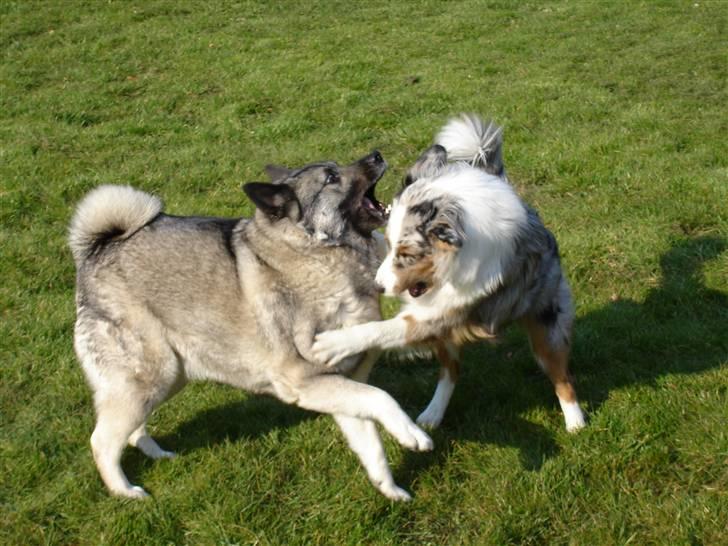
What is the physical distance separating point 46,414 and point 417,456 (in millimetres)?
2398

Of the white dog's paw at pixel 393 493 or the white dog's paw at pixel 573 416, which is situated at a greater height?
the white dog's paw at pixel 393 493

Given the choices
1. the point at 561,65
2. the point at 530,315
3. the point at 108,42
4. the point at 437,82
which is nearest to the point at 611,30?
the point at 561,65

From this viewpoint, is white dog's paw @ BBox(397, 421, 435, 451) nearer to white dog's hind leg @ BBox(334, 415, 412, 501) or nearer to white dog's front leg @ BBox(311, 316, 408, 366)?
white dog's hind leg @ BBox(334, 415, 412, 501)

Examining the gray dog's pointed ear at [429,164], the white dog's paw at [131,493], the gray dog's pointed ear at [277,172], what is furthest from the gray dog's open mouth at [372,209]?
the white dog's paw at [131,493]

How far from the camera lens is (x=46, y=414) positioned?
5.25 metres

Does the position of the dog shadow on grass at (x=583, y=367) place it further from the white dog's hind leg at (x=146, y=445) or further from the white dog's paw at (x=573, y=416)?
the white dog's hind leg at (x=146, y=445)

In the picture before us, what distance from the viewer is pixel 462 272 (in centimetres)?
446

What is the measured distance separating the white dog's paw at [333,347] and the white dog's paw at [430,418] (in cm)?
84

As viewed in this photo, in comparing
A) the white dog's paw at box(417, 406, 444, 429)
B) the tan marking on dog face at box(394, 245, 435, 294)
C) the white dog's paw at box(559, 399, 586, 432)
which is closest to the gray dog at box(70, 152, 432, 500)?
the tan marking on dog face at box(394, 245, 435, 294)

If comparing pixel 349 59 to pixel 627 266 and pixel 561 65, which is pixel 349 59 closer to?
pixel 561 65

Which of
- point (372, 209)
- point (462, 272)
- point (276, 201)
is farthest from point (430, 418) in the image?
point (276, 201)

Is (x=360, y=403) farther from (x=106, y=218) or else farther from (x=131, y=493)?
(x=106, y=218)

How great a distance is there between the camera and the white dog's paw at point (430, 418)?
16.5 feet

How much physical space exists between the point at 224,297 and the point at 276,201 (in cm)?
63
